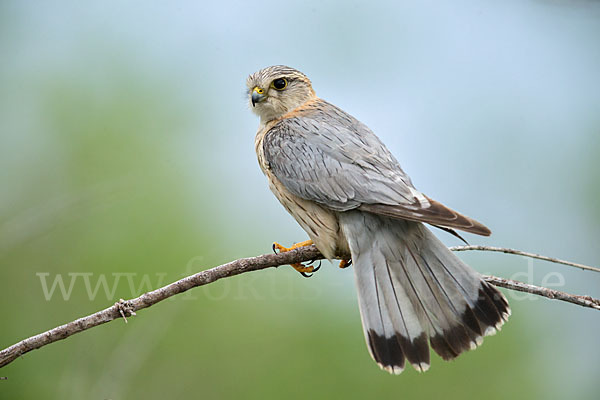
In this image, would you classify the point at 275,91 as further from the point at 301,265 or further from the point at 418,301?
the point at 418,301

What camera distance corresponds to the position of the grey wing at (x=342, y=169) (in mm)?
2057

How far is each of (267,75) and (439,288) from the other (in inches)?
53.2

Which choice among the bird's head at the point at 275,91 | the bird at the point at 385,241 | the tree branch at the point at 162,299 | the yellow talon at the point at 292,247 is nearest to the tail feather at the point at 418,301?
the bird at the point at 385,241

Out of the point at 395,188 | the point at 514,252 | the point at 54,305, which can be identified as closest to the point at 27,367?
the point at 54,305

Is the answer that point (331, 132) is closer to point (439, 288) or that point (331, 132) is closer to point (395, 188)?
point (395, 188)

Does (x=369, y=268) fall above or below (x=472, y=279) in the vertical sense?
above

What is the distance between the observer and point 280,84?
2.83 metres

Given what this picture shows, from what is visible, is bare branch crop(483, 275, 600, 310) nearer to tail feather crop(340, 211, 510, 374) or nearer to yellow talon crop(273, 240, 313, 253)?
tail feather crop(340, 211, 510, 374)

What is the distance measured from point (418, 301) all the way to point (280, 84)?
1306mm

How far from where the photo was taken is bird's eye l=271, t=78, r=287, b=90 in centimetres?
281

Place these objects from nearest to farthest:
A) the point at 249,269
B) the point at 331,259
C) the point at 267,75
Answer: the point at 249,269
the point at 331,259
the point at 267,75

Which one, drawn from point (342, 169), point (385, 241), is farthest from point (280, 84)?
point (385, 241)

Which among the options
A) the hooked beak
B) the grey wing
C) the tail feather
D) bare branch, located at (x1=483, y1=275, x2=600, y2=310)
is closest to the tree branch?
bare branch, located at (x1=483, y1=275, x2=600, y2=310)

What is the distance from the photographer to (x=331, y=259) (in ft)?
7.80
